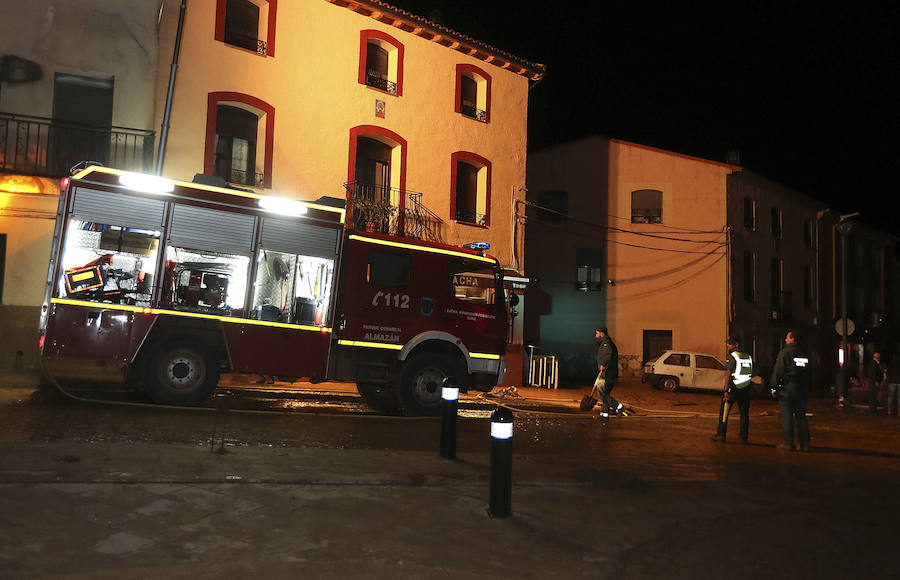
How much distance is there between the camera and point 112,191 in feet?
32.2

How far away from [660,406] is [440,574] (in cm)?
1427

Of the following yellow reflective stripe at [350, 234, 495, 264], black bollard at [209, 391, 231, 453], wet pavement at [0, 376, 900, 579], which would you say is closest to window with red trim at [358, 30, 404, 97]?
yellow reflective stripe at [350, 234, 495, 264]

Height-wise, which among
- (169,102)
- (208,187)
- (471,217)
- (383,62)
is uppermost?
(383,62)

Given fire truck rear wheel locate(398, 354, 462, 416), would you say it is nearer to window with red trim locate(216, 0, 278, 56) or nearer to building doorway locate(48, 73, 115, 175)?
building doorway locate(48, 73, 115, 175)

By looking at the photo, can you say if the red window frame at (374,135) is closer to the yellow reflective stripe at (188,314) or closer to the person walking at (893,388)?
the yellow reflective stripe at (188,314)

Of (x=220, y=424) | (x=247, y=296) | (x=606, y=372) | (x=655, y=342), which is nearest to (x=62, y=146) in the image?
(x=247, y=296)

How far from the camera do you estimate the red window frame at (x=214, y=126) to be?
16438 mm

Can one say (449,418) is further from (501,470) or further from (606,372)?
(606,372)

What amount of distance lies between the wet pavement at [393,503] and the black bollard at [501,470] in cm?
10

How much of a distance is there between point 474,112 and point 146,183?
41.5 feet

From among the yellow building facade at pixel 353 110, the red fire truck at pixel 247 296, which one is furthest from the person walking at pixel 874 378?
the red fire truck at pixel 247 296

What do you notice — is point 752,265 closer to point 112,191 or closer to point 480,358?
point 480,358

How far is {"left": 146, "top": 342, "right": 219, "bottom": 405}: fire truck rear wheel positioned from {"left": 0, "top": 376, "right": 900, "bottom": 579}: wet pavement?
25 centimetres

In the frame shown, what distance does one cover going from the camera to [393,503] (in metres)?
5.77
